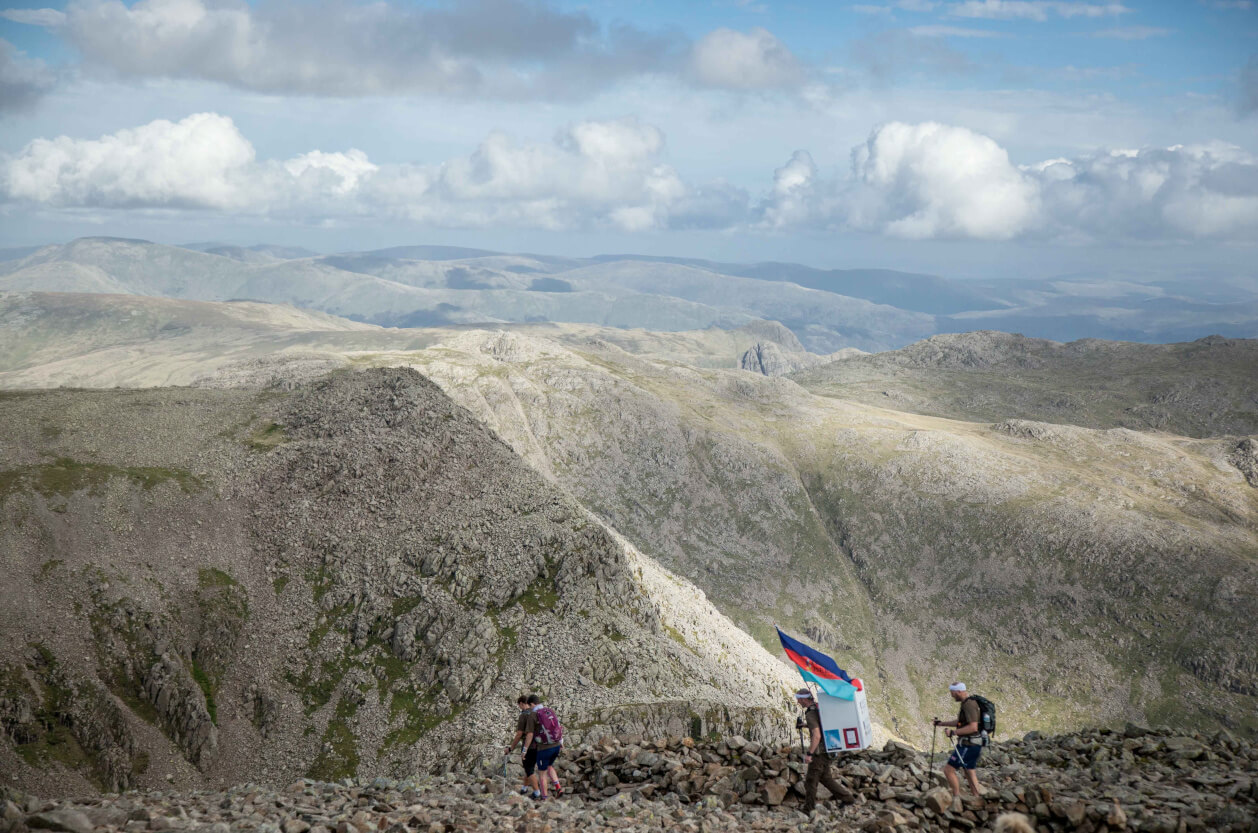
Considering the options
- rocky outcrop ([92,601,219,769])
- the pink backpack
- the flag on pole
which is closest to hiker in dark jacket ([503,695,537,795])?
the pink backpack

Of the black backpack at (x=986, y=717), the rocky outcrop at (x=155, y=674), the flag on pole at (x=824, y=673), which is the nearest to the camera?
the flag on pole at (x=824, y=673)

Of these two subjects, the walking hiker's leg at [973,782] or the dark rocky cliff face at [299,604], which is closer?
the walking hiker's leg at [973,782]

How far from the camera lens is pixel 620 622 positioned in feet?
266

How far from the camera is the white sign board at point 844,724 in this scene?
1074 inches

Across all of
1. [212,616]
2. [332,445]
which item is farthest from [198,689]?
[332,445]

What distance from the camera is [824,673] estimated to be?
27.9m

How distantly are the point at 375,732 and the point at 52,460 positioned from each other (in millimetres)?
46408

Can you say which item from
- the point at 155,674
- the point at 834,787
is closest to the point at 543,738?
the point at 834,787

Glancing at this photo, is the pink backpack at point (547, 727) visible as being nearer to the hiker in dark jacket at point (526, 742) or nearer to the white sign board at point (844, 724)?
the hiker in dark jacket at point (526, 742)

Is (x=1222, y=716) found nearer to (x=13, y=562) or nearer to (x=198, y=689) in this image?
(x=198, y=689)

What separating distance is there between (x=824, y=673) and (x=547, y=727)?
11611 mm

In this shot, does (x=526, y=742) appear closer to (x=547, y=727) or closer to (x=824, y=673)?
(x=547, y=727)

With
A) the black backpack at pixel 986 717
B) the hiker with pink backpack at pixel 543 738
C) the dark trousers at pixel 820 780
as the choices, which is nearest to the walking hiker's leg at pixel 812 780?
the dark trousers at pixel 820 780

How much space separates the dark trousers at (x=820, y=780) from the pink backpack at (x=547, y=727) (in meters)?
9.91
